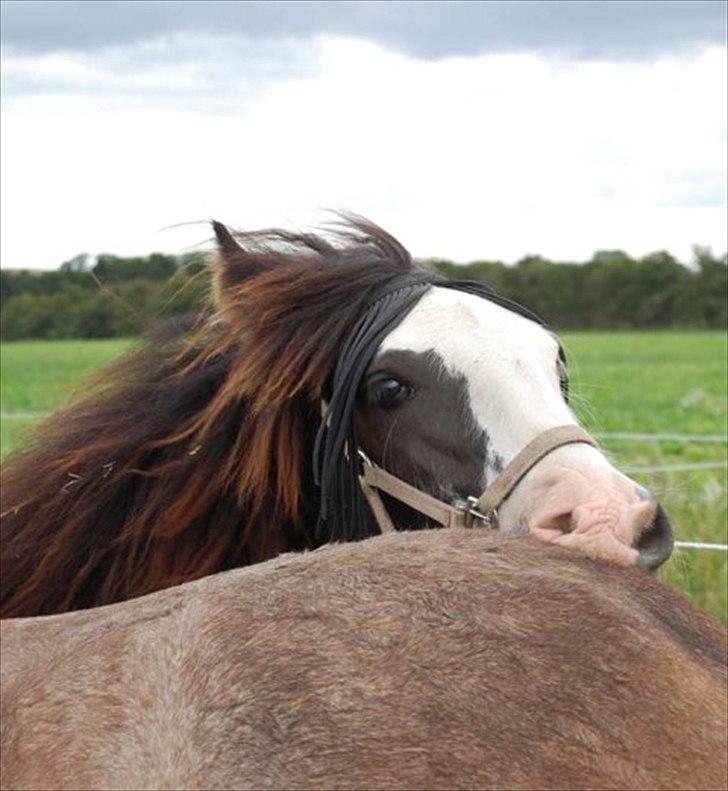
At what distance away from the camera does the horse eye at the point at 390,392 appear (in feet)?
10.9

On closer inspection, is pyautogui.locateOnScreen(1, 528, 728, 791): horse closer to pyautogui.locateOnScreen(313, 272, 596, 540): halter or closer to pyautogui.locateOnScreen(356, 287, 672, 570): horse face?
pyautogui.locateOnScreen(356, 287, 672, 570): horse face

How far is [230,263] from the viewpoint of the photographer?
369cm

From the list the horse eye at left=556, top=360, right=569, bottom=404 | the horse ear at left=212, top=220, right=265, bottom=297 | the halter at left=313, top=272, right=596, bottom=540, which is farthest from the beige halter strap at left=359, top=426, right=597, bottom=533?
the horse ear at left=212, top=220, right=265, bottom=297

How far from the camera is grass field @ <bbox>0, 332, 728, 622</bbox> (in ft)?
18.5

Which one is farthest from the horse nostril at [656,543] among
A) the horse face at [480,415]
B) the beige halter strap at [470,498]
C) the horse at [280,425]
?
the horse at [280,425]

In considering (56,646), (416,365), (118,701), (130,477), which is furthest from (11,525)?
(118,701)

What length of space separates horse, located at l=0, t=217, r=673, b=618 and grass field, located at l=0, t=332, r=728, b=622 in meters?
0.45

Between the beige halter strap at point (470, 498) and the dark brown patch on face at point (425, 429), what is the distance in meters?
0.03

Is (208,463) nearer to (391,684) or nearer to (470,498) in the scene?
(470,498)

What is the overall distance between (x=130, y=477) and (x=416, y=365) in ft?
2.87

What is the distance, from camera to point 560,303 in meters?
38.8

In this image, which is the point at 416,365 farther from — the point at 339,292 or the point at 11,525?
the point at 11,525

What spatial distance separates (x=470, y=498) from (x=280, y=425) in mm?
627

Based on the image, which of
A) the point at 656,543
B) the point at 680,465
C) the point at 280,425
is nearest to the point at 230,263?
the point at 280,425
